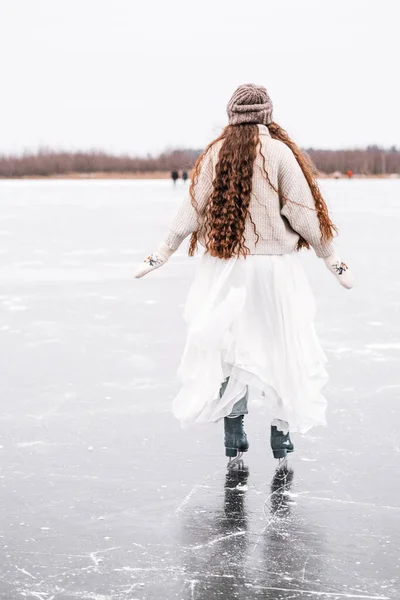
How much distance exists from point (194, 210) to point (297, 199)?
400mm

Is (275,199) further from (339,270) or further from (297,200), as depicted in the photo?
(339,270)

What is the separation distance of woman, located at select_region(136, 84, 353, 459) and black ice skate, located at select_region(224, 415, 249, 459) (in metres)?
0.15

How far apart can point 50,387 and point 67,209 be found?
19.9 meters

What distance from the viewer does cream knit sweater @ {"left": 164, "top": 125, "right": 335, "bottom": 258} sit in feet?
13.0

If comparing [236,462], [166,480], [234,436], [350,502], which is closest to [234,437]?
[234,436]

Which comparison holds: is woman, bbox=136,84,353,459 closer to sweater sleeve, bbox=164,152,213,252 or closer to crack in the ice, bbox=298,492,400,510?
sweater sleeve, bbox=164,152,213,252

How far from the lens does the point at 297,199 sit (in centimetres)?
396

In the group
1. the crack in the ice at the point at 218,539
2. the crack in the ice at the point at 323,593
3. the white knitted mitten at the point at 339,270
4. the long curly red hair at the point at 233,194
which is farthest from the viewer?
the white knitted mitten at the point at 339,270

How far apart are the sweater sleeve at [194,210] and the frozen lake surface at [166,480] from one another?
0.94 metres

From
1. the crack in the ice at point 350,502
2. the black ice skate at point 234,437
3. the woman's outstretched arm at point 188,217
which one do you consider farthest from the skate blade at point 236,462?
the woman's outstretched arm at point 188,217

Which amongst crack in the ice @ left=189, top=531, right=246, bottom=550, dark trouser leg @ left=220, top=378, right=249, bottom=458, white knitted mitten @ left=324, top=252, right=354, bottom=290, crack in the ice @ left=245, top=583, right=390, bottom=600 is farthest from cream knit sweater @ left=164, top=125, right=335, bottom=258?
crack in the ice @ left=245, top=583, right=390, bottom=600

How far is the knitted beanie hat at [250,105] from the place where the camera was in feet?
12.9

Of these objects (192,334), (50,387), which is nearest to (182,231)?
(192,334)

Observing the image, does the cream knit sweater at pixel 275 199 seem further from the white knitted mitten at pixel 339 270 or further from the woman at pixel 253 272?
the white knitted mitten at pixel 339 270
